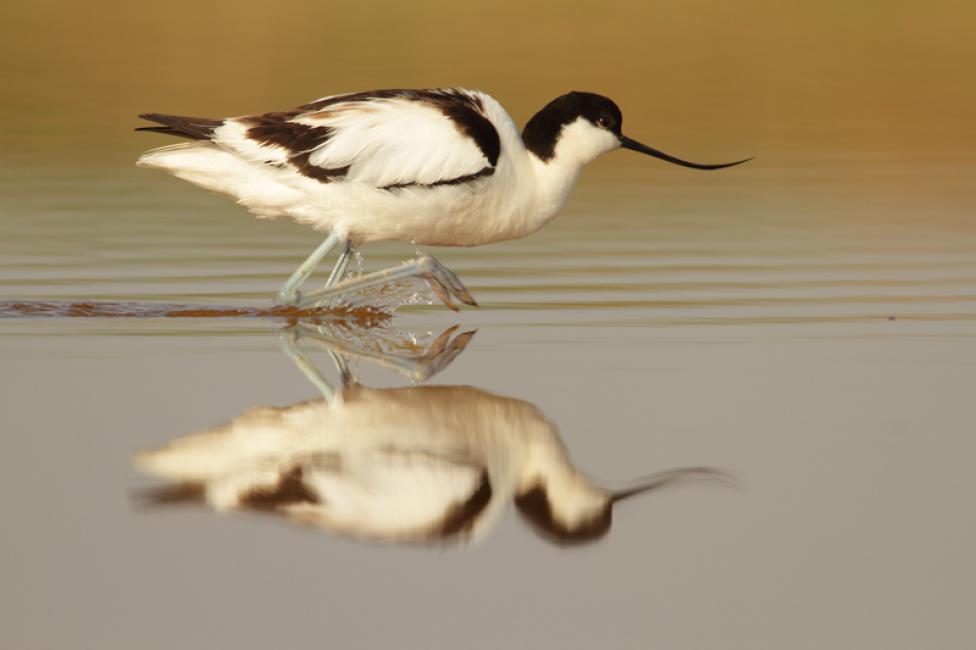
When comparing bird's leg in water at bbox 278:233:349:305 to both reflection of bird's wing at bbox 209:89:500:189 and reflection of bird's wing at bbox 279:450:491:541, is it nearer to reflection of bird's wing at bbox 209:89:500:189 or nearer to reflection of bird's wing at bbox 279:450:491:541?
reflection of bird's wing at bbox 209:89:500:189

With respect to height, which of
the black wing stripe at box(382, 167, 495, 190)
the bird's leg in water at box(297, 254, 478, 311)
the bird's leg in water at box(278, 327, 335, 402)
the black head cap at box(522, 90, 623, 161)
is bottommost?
the bird's leg in water at box(278, 327, 335, 402)

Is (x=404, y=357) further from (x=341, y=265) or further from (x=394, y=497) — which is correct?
(x=394, y=497)

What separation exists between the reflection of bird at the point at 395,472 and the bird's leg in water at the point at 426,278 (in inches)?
68.4

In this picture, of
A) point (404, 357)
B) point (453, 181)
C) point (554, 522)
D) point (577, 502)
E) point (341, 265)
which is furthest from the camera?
point (341, 265)

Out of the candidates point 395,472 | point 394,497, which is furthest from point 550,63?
point 394,497

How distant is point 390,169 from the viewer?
7.83m

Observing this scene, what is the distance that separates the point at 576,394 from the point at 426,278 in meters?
1.69

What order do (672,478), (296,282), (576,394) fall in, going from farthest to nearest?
(296,282) → (576,394) → (672,478)

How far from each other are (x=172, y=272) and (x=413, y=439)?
3591 mm

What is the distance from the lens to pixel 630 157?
1452 cm

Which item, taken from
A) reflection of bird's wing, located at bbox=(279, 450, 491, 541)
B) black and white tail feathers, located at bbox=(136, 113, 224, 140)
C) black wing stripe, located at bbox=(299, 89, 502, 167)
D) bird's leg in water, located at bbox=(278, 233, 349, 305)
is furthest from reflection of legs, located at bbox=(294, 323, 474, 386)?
reflection of bird's wing, located at bbox=(279, 450, 491, 541)

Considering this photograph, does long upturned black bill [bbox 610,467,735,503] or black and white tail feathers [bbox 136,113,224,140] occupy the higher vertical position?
black and white tail feathers [bbox 136,113,224,140]

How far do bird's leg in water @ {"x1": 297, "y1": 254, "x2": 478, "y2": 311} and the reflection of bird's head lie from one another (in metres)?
2.56

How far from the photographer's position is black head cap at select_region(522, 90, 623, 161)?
8.25 m
